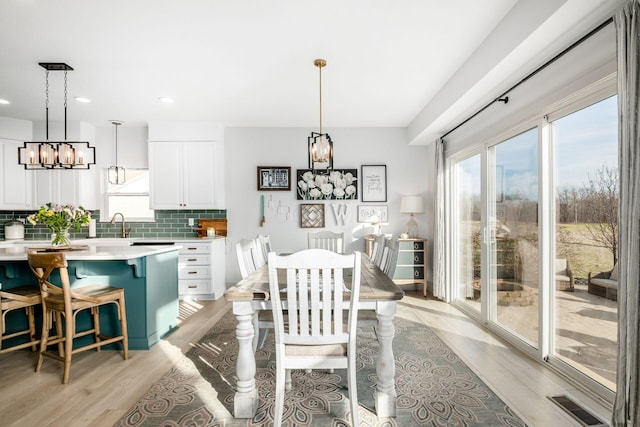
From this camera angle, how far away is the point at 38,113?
4719 millimetres

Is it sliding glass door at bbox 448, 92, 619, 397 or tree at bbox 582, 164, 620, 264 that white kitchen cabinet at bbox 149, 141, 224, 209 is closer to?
sliding glass door at bbox 448, 92, 619, 397

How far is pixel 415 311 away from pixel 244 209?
3026 mm

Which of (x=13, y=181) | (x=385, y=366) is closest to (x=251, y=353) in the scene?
(x=385, y=366)

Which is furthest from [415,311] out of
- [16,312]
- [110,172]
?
[110,172]

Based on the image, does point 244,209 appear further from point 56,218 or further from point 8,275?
point 8,275

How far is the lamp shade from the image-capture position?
511 cm

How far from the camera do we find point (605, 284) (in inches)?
87.1

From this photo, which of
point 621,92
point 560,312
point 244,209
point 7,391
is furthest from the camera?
point 244,209

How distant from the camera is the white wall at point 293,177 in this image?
546cm

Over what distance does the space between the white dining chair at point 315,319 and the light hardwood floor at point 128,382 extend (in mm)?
1109

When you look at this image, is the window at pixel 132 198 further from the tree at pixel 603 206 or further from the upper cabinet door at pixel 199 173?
the tree at pixel 603 206

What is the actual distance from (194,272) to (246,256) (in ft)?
7.99

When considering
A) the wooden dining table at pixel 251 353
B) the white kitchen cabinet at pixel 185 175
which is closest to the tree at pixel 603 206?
the wooden dining table at pixel 251 353

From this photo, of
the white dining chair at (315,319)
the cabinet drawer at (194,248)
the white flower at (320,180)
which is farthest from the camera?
the white flower at (320,180)
